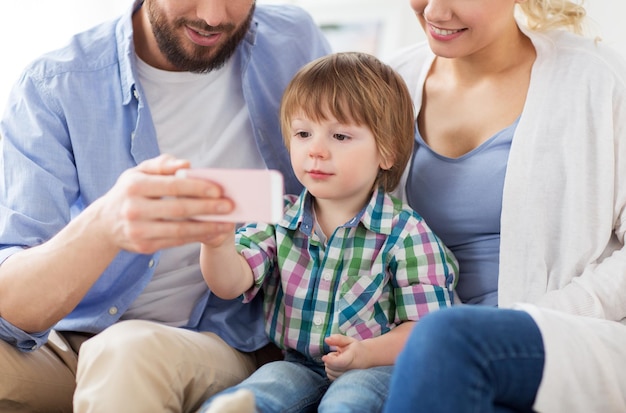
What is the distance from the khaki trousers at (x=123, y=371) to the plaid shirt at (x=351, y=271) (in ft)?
0.60

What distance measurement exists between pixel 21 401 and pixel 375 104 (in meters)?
0.89

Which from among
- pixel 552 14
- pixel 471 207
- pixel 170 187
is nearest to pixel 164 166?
pixel 170 187

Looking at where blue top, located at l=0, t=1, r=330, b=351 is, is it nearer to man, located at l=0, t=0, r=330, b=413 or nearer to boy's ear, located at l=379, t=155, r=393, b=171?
man, located at l=0, t=0, r=330, b=413

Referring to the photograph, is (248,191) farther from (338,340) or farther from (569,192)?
(569,192)

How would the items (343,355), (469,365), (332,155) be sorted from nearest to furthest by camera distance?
(469,365) < (343,355) < (332,155)

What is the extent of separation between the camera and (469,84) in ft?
5.63

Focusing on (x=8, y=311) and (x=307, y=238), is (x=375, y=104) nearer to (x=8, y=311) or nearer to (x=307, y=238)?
(x=307, y=238)

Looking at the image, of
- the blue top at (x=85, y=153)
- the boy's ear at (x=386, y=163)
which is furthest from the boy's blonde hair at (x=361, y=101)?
the blue top at (x=85, y=153)

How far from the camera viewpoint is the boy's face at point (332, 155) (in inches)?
59.6

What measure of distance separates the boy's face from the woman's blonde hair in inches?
19.8

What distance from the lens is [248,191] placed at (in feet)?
3.67

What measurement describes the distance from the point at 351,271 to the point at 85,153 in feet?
1.98

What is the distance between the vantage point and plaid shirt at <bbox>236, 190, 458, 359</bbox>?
151 cm

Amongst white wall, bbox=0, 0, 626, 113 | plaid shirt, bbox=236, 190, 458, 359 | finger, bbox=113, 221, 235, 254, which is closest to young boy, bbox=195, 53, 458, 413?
plaid shirt, bbox=236, 190, 458, 359
